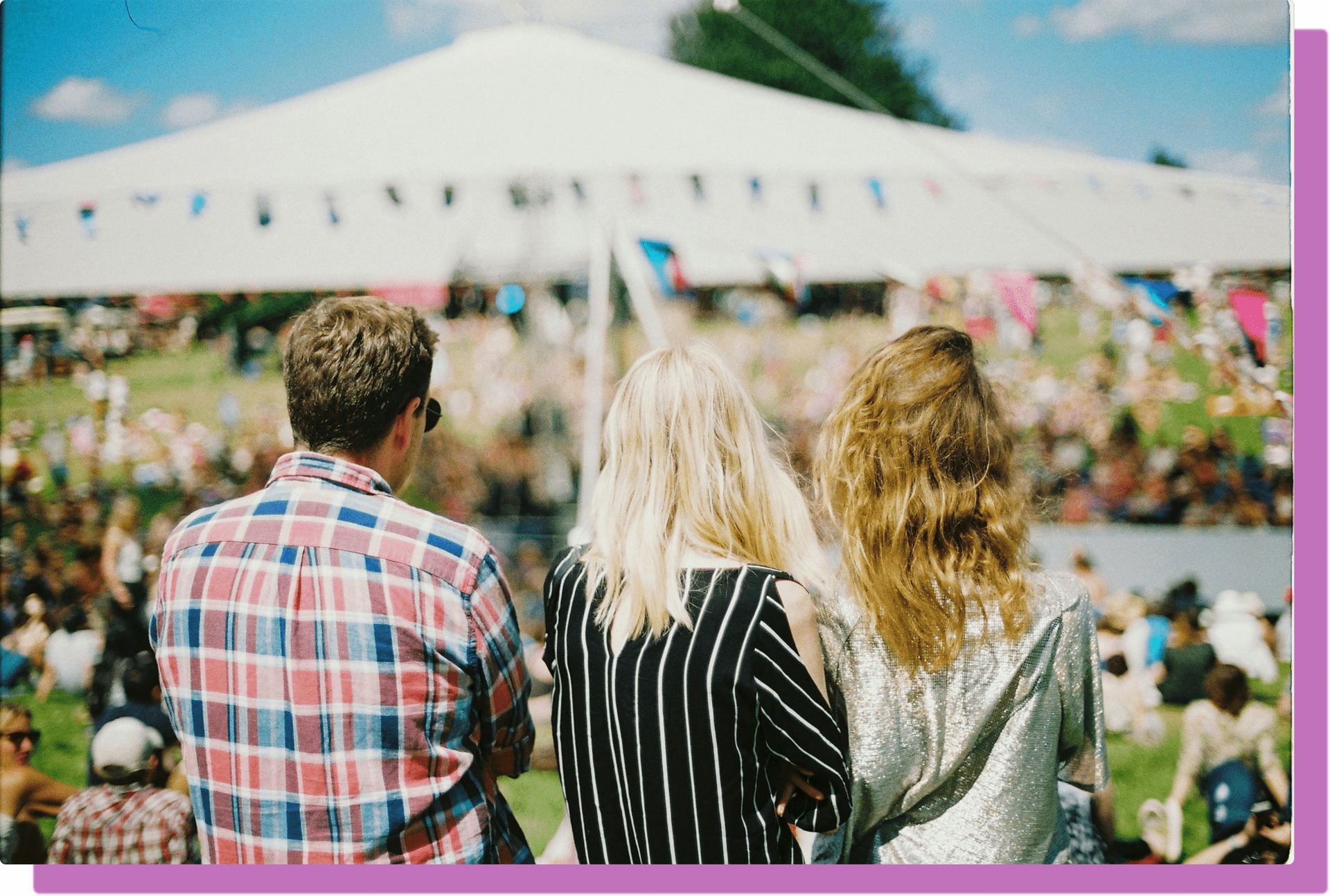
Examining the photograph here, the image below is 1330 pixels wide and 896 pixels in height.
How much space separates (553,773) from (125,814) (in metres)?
1.72

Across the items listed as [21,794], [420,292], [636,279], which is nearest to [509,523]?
[420,292]

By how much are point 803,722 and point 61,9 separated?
118 inches

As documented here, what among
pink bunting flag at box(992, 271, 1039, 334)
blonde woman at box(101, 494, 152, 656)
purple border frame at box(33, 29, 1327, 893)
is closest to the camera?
purple border frame at box(33, 29, 1327, 893)

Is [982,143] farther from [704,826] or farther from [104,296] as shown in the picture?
[104,296]

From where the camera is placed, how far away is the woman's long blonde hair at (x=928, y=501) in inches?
49.8

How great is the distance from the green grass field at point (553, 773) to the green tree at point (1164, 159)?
2693 millimetres

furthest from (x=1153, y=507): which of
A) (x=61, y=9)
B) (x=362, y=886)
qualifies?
(x=61, y=9)

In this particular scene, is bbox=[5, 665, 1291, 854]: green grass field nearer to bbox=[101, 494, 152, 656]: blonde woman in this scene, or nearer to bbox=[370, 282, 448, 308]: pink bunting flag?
bbox=[101, 494, 152, 656]: blonde woman

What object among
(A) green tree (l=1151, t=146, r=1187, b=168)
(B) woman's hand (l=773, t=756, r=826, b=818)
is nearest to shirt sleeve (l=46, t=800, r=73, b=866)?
(B) woman's hand (l=773, t=756, r=826, b=818)

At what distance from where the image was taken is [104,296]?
419cm

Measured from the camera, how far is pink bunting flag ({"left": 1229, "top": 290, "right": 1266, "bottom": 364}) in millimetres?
2596

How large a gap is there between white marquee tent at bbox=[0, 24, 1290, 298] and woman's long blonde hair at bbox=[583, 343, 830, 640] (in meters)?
3.13

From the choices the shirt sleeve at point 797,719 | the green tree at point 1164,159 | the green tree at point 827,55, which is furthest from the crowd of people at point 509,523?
the green tree at point 827,55

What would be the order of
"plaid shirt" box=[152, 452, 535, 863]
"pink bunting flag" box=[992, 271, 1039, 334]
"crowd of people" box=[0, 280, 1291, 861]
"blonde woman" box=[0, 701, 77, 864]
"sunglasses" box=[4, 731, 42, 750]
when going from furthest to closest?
"pink bunting flag" box=[992, 271, 1039, 334] → "sunglasses" box=[4, 731, 42, 750] → "crowd of people" box=[0, 280, 1291, 861] → "blonde woman" box=[0, 701, 77, 864] → "plaid shirt" box=[152, 452, 535, 863]
